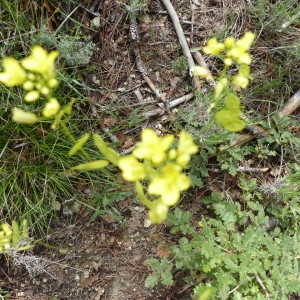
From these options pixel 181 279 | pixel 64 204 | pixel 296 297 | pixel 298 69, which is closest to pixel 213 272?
pixel 181 279

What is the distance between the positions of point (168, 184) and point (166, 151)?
4.12 ft

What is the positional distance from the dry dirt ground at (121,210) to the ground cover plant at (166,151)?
0.01 metres

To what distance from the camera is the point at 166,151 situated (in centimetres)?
252

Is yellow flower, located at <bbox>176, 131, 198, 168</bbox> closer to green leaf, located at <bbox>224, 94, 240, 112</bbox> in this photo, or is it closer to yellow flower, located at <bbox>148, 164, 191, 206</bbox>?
yellow flower, located at <bbox>148, 164, 191, 206</bbox>

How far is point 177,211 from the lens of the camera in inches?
106

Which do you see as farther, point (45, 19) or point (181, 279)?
point (181, 279)

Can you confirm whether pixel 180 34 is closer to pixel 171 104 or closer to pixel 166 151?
pixel 171 104

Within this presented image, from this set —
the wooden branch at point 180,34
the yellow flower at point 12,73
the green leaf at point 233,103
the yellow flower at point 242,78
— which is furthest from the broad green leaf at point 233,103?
the wooden branch at point 180,34

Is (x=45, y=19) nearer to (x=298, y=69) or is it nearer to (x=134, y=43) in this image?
(x=134, y=43)

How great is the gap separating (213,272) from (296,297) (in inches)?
38.3

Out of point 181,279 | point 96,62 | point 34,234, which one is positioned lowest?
point 181,279

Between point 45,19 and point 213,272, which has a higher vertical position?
point 45,19

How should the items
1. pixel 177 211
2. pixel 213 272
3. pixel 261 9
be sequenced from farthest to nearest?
pixel 261 9 < pixel 177 211 < pixel 213 272

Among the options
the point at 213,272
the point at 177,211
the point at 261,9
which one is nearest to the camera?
the point at 213,272
